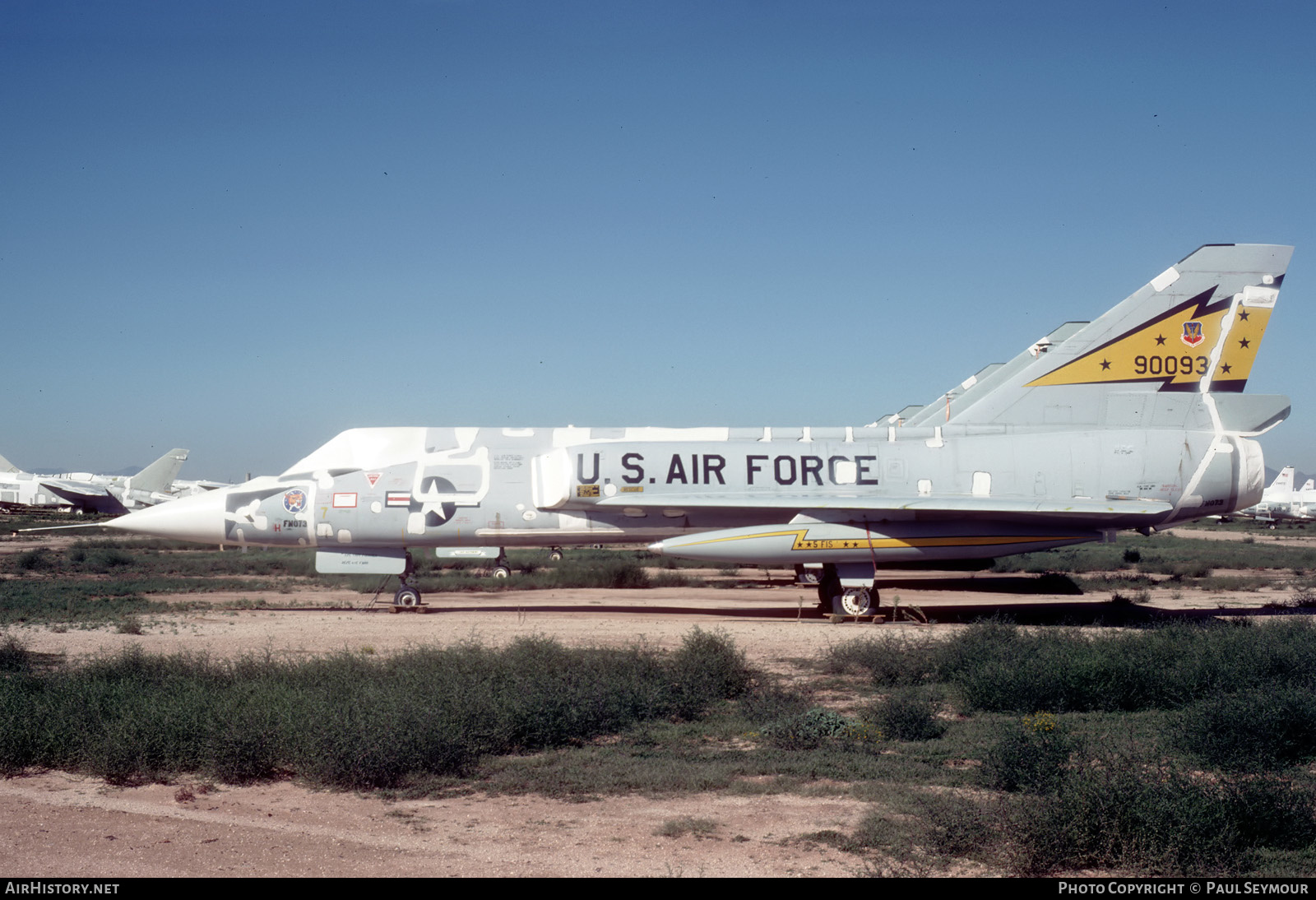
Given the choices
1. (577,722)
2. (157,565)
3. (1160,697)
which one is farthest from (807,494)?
(157,565)

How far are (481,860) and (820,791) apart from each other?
3079 millimetres

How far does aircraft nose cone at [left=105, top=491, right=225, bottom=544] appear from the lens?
21.6 m

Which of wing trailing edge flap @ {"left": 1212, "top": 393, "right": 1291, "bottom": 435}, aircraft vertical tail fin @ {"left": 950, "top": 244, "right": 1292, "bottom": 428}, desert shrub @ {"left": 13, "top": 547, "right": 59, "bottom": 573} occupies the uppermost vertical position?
aircraft vertical tail fin @ {"left": 950, "top": 244, "right": 1292, "bottom": 428}

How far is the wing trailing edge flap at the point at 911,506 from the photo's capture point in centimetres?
1939

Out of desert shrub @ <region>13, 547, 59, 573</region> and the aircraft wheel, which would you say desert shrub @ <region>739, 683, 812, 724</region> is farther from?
desert shrub @ <region>13, 547, 59, 573</region>

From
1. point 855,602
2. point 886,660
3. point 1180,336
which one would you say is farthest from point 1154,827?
point 1180,336

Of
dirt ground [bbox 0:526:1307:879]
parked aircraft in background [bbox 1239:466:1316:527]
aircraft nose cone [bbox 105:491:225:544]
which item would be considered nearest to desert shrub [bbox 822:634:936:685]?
dirt ground [bbox 0:526:1307:879]

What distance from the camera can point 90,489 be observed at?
7238 centimetres

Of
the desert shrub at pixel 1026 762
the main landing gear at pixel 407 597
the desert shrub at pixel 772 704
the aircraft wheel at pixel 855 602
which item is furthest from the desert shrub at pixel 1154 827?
the main landing gear at pixel 407 597

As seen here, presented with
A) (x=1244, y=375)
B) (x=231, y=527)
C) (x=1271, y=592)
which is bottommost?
(x=1271, y=592)

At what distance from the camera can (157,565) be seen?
37.8 m

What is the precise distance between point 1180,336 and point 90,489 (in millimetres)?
74731

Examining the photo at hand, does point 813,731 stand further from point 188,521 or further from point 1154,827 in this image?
point 188,521
